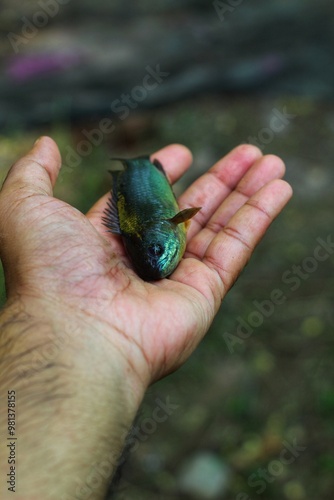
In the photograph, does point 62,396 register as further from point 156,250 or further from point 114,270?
point 156,250

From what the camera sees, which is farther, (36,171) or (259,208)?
(259,208)

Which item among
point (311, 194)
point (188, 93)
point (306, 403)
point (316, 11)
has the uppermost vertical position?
point (316, 11)

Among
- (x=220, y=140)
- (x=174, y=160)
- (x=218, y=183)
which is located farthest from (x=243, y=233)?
(x=220, y=140)

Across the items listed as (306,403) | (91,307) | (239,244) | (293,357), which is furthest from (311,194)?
(91,307)

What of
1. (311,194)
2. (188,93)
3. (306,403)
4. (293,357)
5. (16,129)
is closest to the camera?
(306,403)

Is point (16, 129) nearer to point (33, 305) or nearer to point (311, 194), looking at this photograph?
point (311, 194)

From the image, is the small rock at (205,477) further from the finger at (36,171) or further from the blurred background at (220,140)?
the finger at (36,171)

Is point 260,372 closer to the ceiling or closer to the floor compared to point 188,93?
closer to the floor
